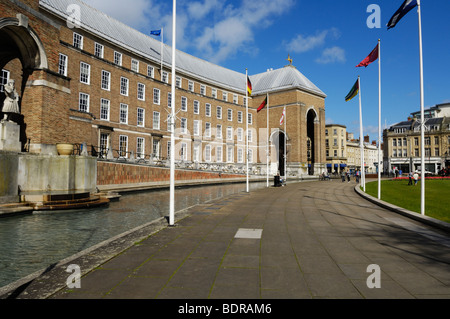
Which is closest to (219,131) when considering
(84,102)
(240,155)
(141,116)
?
(240,155)

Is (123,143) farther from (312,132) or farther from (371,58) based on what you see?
(312,132)

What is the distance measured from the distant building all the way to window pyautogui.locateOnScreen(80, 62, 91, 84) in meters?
75.9

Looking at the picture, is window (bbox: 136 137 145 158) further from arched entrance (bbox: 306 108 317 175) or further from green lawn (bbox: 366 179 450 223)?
arched entrance (bbox: 306 108 317 175)

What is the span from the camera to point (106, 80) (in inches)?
1412

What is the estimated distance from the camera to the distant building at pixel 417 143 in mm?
79500

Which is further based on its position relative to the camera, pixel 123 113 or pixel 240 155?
pixel 240 155

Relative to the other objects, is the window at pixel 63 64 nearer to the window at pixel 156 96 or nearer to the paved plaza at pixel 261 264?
the window at pixel 156 96

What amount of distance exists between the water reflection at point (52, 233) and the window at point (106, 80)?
84.6ft

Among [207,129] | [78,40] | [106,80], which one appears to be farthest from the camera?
[207,129]

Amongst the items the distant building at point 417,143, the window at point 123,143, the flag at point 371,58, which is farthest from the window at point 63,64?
the distant building at point 417,143

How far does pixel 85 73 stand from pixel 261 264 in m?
34.9


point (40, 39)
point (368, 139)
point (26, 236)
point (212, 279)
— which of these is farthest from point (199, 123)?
point (368, 139)

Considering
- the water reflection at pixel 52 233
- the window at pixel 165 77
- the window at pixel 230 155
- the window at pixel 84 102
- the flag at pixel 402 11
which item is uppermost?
the window at pixel 165 77
